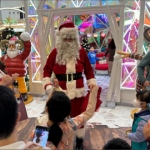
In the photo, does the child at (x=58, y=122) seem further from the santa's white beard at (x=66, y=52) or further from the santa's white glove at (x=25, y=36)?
the santa's white glove at (x=25, y=36)

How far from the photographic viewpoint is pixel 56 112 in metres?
1.26

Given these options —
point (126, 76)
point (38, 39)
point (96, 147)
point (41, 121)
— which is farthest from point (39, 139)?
point (38, 39)

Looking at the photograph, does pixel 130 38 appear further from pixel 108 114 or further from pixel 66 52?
pixel 66 52

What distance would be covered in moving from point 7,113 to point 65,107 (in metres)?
0.55

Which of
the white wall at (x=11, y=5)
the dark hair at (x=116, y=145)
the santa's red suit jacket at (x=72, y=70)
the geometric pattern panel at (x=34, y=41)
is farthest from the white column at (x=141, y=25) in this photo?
the white wall at (x=11, y=5)

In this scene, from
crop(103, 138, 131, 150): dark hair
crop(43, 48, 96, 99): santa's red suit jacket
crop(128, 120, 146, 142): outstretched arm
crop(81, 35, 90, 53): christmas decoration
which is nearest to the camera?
crop(103, 138, 131, 150): dark hair

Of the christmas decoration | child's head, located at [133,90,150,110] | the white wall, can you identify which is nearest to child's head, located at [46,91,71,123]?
child's head, located at [133,90,150,110]

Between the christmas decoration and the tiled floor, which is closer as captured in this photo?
the tiled floor

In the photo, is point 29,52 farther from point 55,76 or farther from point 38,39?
point 55,76

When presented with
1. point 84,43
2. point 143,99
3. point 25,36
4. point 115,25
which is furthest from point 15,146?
point 84,43

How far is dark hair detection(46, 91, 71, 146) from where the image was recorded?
1.24 metres

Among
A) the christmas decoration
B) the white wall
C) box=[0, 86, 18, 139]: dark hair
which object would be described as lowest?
box=[0, 86, 18, 139]: dark hair

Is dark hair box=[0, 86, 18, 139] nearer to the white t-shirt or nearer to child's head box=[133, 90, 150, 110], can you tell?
the white t-shirt

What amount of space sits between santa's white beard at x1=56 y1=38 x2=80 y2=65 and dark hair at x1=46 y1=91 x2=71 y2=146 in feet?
3.19
